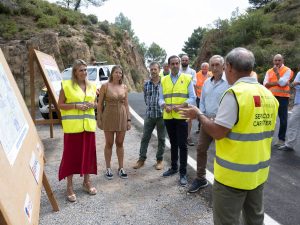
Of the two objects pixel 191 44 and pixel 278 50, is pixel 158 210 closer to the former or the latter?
pixel 278 50

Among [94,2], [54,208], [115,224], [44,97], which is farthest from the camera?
[94,2]

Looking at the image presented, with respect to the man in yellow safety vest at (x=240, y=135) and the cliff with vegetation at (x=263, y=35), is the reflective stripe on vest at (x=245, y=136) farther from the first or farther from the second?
the cliff with vegetation at (x=263, y=35)

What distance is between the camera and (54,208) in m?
4.19

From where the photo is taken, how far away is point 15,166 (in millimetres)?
2221

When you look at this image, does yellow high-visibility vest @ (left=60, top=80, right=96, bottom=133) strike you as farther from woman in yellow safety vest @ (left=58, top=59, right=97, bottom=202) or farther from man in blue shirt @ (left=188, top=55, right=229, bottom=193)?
man in blue shirt @ (left=188, top=55, right=229, bottom=193)

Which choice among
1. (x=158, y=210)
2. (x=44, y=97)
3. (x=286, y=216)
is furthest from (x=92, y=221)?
(x=44, y=97)

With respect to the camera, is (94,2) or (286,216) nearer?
(286,216)

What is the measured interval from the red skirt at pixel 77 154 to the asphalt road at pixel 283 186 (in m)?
1.85

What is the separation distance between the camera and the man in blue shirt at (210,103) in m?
4.75

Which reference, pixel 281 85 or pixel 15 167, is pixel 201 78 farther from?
pixel 15 167

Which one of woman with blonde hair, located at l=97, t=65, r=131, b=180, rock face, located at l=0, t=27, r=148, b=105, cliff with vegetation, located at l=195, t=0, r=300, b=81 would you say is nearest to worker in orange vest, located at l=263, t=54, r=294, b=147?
woman with blonde hair, located at l=97, t=65, r=131, b=180

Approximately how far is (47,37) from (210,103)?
18.2 metres

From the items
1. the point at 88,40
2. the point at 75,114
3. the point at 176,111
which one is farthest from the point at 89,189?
the point at 88,40

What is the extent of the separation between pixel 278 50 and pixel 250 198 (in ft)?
62.1
